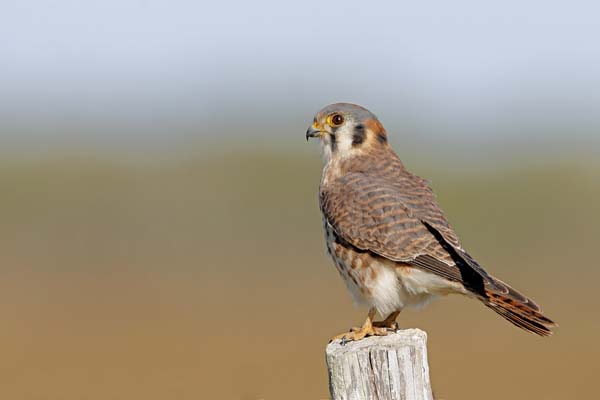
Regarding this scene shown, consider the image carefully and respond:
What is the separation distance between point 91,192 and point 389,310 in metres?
17.4

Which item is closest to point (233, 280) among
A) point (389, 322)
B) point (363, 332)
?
point (389, 322)

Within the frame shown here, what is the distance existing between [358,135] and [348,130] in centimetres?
7

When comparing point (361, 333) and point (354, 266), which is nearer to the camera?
point (361, 333)

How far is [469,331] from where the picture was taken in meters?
14.2

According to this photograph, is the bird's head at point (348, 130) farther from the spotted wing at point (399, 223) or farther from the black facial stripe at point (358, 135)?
the spotted wing at point (399, 223)

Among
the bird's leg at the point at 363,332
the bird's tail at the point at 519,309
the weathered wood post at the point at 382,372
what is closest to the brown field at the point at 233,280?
the bird's leg at the point at 363,332

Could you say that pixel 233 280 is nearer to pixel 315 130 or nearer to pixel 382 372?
pixel 315 130

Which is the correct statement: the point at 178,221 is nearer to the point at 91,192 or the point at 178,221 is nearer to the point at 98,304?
the point at 91,192

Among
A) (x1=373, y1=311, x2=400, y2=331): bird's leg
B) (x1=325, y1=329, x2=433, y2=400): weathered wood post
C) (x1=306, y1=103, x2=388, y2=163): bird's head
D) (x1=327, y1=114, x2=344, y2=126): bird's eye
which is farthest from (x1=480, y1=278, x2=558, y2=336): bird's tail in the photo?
(x1=327, y1=114, x2=344, y2=126): bird's eye

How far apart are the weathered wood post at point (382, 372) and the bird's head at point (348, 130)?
2.34m

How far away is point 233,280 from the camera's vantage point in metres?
17.1

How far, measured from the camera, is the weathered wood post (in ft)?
15.2

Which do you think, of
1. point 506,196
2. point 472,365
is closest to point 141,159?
point 506,196

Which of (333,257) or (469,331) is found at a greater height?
(469,331)
